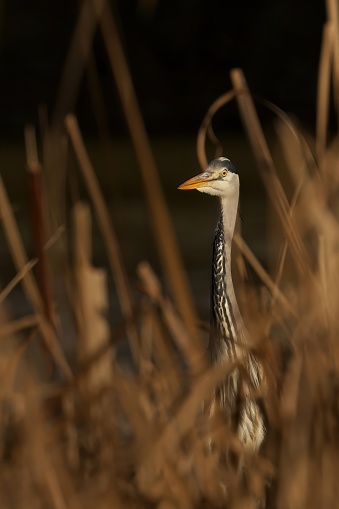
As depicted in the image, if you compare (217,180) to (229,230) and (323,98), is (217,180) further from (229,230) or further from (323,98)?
(323,98)

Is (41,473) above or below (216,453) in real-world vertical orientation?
above

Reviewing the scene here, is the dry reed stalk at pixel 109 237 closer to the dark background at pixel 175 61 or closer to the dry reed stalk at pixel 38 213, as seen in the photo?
the dry reed stalk at pixel 38 213

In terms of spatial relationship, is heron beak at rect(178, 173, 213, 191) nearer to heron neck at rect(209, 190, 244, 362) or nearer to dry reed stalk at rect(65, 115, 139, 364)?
heron neck at rect(209, 190, 244, 362)

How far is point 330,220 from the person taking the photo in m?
2.39

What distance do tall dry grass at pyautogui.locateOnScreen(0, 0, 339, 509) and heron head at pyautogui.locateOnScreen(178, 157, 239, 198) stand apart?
517mm

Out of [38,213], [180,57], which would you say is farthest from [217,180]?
[180,57]

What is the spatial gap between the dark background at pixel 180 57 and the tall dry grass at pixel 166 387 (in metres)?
14.9

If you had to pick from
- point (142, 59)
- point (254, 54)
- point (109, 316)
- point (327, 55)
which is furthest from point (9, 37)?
point (327, 55)

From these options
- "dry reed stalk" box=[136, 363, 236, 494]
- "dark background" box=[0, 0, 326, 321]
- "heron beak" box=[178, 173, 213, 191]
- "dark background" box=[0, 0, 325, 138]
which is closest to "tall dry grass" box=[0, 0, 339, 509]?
"dry reed stalk" box=[136, 363, 236, 494]

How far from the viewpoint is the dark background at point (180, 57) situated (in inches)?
711

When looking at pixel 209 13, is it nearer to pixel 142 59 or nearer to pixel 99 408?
pixel 142 59

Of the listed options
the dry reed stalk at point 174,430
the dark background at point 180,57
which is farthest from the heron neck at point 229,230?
the dark background at point 180,57

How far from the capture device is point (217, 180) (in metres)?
3.44

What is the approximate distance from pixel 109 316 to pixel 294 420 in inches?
216
